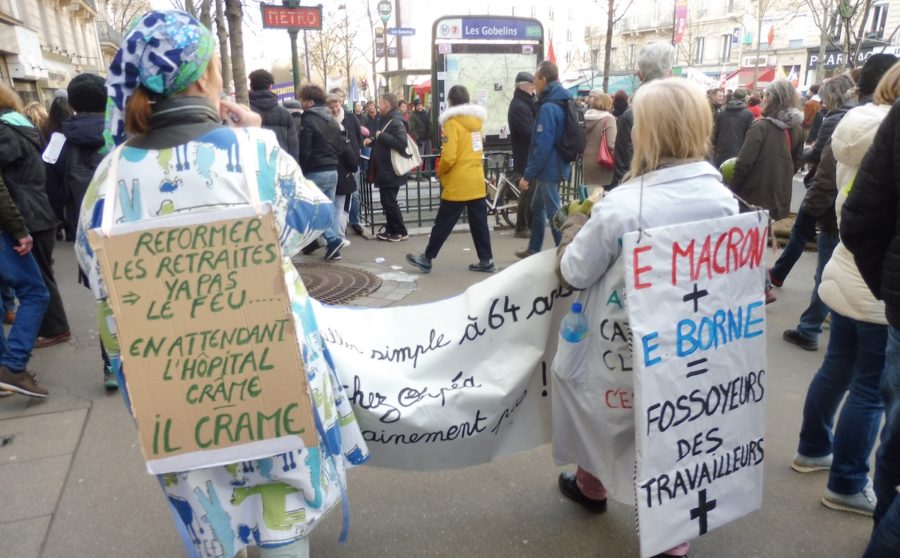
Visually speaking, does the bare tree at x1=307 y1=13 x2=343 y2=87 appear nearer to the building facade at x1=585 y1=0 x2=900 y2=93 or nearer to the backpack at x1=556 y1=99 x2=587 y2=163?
the building facade at x1=585 y1=0 x2=900 y2=93

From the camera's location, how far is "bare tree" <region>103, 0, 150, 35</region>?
130ft

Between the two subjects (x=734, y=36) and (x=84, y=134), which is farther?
(x=734, y=36)

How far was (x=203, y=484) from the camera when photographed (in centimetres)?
173

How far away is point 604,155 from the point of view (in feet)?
22.2

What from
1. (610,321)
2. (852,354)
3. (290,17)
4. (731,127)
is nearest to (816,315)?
(852,354)

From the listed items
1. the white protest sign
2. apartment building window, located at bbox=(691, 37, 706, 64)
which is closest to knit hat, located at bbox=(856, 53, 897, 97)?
the white protest sign

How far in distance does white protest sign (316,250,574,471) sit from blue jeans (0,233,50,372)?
2.81 meters

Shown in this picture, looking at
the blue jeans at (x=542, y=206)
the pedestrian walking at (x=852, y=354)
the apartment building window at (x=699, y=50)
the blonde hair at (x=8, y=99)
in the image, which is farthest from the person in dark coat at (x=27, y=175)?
the apartment building window at (x=699, y=50)

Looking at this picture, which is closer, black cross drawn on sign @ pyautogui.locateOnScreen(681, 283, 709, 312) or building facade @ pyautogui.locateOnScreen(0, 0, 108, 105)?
black cross drawn on sign @ pyautogui.locateOnScreen(681, 283, 709, 312)

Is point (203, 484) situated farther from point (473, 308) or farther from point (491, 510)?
point (491, 510)

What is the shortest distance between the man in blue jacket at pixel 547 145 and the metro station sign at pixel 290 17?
333 cm

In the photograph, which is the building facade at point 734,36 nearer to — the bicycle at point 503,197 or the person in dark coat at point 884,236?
the bicycle at point 503,197

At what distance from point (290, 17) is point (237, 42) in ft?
2.45

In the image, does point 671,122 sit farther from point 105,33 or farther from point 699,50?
point 699,50
